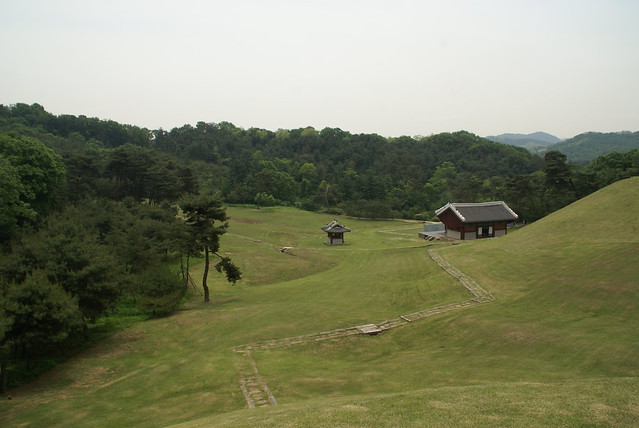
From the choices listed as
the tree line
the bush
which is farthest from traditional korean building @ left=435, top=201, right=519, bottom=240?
the bush

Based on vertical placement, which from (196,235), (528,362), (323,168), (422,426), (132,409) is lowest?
(132,409)

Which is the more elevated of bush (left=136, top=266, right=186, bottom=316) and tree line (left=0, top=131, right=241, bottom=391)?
tree line (left=0, top=131, right=241, bottom=391)

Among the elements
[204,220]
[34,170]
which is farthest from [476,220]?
[34,170]

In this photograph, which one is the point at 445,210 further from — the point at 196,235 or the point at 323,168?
the point at 323,168

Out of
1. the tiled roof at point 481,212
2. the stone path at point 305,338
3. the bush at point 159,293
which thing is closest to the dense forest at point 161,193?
the bush at point 159,293

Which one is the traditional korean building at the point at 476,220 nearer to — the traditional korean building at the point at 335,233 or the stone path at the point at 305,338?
the traditional korean building at the point at 335,233

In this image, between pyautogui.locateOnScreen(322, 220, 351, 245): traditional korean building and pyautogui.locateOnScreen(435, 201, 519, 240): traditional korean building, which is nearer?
pyautogui.locateOnScreen(435, 201, 519, 240): traditional korean building

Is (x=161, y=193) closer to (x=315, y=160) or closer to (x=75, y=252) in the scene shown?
(x=75, y=252)

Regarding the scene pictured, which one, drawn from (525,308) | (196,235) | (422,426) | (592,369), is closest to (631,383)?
(592,369)

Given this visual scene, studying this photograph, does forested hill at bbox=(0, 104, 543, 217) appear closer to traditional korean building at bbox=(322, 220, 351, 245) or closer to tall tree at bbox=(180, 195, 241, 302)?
traditional korean building at bbox=(322, 220, 351, 245)
